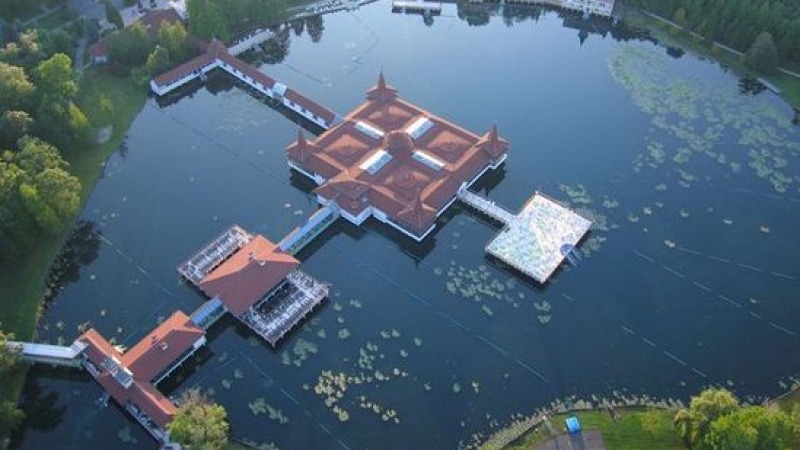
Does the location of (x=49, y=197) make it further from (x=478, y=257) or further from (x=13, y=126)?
(x=478, y=257)

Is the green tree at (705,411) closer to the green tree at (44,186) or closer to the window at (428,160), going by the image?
the window at (428,160)

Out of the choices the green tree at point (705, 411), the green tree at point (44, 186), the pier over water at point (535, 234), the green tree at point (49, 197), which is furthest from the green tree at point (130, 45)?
the green tree at point (705, 411)

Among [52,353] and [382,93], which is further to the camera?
[382,93]

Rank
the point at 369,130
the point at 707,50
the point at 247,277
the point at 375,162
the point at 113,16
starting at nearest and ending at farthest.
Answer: the point at 247,277
the point at 375,162
the point at 369,130
the point at 707,50
the point at 113,16

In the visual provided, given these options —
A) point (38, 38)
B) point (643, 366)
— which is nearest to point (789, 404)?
point (643, 366)

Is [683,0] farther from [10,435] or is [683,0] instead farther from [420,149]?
[10,435]

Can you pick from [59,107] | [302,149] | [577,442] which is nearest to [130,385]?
[302,149]

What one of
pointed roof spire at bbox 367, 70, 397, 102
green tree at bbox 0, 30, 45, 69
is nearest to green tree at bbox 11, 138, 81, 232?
green tree at bbox 0, 30, 45, 69
